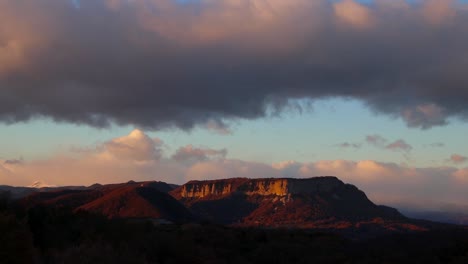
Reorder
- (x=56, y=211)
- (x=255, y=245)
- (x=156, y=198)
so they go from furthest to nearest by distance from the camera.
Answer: (x=156, y=198) < (x=255, y=245) < (x=56, y=211)

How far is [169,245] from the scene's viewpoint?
5350 centimetres

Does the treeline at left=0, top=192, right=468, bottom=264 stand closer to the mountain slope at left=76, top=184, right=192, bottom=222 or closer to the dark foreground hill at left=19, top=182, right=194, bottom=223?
the mountain slope at left=76, top=184, right=192, bottom=222

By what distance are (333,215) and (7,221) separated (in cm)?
16459

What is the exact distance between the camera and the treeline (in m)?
35.5

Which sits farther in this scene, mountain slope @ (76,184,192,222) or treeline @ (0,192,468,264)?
mountain slope @ (76,184,192,222)

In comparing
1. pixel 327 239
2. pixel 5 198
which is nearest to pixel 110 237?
pixel 5 198

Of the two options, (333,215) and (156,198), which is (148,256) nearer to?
(156,198)

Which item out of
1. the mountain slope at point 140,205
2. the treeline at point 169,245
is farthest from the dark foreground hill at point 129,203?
the treeline at point 169,245

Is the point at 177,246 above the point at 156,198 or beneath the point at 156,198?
beneath

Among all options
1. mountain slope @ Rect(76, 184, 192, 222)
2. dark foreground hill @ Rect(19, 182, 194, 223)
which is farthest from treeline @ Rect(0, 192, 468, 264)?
dark foreground hill @ Rect(19, 182, 194, 223)

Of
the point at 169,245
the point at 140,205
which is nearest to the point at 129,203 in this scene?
the point at 140,205

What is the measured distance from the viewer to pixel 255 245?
79875mm

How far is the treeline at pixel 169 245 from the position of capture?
35.5 m

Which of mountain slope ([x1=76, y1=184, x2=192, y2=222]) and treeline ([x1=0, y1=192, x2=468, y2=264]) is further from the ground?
mountain slope ([x1=76, y1=184, x2=192, y2=222])
